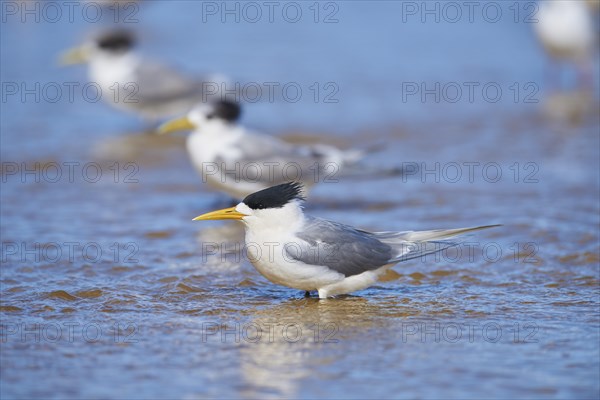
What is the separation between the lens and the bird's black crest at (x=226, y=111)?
7.85 metres

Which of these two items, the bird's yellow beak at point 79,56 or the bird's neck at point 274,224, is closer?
the bird's neck at point 274,224

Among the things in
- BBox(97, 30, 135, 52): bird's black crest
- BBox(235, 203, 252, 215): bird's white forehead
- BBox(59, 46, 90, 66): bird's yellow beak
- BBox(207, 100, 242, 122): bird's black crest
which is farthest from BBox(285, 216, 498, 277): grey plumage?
BBox(59, 46, 90, 66): bird's yellow beak

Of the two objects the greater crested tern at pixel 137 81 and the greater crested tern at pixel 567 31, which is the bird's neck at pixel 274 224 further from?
Result: the greater crested tern at pixel 567 31

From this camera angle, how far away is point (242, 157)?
764 cm

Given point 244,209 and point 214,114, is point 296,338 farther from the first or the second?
point 214,114

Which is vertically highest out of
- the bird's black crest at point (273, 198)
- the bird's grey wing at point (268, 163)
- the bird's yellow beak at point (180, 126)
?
the bird's yellow beak at point (180, 126)

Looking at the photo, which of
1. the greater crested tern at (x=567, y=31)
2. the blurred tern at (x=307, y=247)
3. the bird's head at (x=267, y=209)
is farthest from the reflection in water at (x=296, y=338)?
the greater crested tern at (x=567, y=31)

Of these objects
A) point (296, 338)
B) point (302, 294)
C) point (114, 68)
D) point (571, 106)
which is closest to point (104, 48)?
point (114, 68)

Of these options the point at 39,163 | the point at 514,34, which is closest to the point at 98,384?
the point at 39,163

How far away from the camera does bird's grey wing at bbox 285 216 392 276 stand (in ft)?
17.6

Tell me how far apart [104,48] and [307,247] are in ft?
20.4

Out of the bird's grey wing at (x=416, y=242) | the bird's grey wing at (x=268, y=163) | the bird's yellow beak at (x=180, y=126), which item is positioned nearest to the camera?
the bird's grey wing at (x=416, y=242)

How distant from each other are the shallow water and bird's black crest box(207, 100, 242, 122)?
2.22ft

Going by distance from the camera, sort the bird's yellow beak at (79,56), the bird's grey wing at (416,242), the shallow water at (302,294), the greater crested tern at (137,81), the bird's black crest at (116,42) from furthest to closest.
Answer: the bird's yellow beak at (79,56) → the bird's black crest at (116,42) → the greater crested tern at (137,81) → the bird's grey wing at (416,242) → the shallow water at (302,294)
